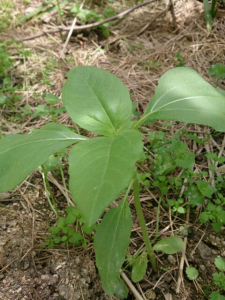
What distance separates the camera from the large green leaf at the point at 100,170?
713 millimetres

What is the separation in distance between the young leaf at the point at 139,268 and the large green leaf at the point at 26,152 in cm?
82

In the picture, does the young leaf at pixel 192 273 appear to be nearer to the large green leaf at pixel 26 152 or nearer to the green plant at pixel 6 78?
the large green leaf at pixel 26 152

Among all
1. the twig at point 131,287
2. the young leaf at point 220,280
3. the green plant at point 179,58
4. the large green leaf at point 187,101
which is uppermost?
the large green leaf at point 187,101

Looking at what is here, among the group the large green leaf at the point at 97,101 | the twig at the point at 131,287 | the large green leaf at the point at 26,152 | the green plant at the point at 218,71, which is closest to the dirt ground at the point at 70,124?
the twig at the point at 131,287

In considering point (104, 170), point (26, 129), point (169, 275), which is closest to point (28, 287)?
point (169, 275)

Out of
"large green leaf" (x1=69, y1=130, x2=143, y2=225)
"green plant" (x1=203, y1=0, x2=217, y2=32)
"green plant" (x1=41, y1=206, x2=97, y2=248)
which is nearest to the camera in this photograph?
"large green leaf" (x1=69, y1=130, x2=143, y2=225)

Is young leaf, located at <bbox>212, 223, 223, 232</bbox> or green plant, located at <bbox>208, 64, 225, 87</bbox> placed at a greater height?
green plant, located at <bbox>208, 64, 225, 87</bbox>

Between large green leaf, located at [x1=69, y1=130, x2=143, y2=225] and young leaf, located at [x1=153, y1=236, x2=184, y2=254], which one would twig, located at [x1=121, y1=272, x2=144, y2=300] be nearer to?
young leaf, located at [x1=153, y1=236, x2=184, y2=254]

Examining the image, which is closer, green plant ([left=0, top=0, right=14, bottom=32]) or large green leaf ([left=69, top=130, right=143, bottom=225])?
large green leaf ([left=69, top=130, right=143, bottom=225])

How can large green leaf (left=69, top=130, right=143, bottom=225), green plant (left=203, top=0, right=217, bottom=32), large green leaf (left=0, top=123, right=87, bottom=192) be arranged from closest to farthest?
large green leaf (left=69, top=130, right=143, bottom=225) → large green leaf (left=0, top=123, right=87, bottom=192) → green plant (left=203, top=0, right=217, bottom=32)

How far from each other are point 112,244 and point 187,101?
791mm

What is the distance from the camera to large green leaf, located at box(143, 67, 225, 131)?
109 centimetres

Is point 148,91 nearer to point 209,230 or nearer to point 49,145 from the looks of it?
point 209,230

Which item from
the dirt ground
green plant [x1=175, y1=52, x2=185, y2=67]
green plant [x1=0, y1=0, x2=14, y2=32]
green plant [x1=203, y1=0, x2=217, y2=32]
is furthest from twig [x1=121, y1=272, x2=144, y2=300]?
green plant [x1=0, y1=0, x2=14, y2=32]
